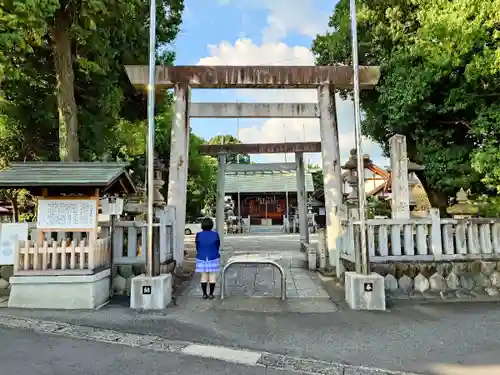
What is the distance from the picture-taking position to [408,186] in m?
9.72

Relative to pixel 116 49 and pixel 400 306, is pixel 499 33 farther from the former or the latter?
pixel 116 49

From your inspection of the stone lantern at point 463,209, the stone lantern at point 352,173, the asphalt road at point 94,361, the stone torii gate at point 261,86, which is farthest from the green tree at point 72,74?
the stone lantern at point 463,209

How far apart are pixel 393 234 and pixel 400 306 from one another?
1547 mm

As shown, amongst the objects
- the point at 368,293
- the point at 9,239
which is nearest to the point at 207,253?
the point at 368,293

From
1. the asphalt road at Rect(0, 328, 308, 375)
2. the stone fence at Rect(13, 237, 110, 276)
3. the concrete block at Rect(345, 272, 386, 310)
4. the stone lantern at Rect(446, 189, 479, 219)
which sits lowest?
the asphalt road at Rect(0, 328, 308, 375)

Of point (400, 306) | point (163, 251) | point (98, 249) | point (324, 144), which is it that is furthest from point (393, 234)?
point (98, 249)

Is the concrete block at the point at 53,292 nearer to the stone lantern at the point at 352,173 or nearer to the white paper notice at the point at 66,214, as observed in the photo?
the white paper notice at the point at 66,214

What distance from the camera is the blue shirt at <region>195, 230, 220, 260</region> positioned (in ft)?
24.1

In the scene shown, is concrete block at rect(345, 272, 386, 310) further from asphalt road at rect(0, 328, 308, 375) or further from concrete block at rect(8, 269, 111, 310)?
concrete block at rect(8, 269, 111, 310)

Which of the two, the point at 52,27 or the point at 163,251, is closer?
the point at 163,251

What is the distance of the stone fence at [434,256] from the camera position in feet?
25.2

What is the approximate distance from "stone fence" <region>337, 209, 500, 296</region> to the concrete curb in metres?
3.76

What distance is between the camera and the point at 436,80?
34.4ft

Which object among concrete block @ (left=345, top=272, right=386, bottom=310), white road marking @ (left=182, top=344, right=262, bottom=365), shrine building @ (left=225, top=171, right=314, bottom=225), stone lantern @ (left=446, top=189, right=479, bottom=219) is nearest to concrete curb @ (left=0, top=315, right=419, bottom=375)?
white road marking @ (left=182, top=344, right=262, bottom=365)
